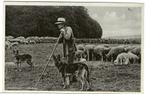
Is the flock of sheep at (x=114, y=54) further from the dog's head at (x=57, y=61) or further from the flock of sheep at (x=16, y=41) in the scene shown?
the flock of sheep at (x=16, y=41)

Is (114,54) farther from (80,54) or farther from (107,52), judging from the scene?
(80,54)

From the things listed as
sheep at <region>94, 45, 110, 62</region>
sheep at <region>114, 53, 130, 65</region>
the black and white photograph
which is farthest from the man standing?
sheep at <region>114, 53, 130, 65</region>

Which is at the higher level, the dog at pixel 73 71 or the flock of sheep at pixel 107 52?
the flock of sheep at pixel 107 52

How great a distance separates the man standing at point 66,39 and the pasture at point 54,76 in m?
0.05

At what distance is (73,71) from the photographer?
50.6 inches

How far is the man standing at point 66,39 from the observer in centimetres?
128

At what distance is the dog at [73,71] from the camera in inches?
50.3

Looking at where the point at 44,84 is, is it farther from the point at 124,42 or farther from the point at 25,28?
the point at 124,42

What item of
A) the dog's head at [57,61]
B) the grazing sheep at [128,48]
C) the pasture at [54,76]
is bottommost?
the pasture at [54,76]

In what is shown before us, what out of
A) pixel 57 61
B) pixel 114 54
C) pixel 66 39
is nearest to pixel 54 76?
pixel 57 61

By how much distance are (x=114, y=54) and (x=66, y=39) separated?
0.76ft

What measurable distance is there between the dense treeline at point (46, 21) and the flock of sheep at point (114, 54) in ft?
0.21

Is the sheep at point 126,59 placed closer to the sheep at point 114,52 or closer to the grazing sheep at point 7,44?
the sheep at point 114,52

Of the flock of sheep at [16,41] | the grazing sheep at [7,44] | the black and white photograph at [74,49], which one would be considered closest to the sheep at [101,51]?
the black and white photograph at [74,49]
